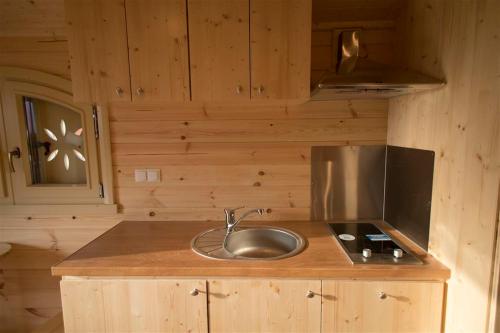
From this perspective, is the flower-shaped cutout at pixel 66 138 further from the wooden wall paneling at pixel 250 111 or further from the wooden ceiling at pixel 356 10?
the wooden ceiling at pixel 356 10

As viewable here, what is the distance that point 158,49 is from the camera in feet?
4.58

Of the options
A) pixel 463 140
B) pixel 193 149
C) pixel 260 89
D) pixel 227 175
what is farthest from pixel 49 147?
pixel 463 140

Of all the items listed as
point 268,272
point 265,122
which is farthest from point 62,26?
point 268,272

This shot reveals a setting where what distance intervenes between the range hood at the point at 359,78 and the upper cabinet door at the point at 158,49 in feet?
2.29

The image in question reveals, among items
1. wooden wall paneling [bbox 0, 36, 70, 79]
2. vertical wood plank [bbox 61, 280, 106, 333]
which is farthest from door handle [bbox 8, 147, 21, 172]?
vertical wood plank [bbox 61, 280, 106, 333]

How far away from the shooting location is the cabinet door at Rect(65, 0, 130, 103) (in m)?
1.37

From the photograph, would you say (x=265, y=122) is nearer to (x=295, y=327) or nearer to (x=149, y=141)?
(x=149, y=141)

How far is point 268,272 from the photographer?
124cm

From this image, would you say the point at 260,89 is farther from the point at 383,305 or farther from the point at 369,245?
the point at 383,305

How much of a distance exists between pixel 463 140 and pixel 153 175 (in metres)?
1.67

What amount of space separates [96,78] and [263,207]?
3.99ft

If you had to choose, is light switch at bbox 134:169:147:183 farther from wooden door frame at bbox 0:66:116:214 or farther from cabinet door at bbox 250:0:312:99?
cabinet door at bbox 250:0:312:99

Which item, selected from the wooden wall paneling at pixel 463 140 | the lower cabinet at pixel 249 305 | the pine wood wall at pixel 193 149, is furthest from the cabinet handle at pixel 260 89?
the lower cabinet at pixel 249 305

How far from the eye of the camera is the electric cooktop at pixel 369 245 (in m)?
1.28
